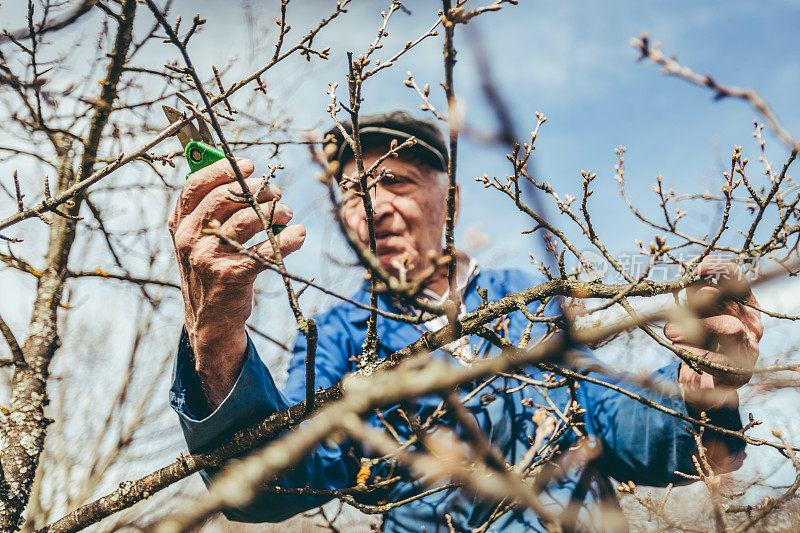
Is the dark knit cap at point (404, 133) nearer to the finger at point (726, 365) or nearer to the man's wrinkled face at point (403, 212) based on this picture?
the man's wrinkled face at point (403, 212)

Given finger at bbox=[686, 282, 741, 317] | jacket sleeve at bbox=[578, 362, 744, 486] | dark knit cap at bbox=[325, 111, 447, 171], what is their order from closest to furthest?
finger at bbox=[686, 282, 741, 317], jacket sleeve at bbox=[578, 362, 744, 486], dark knit cap at bbox=[325, 111, 447, 171]

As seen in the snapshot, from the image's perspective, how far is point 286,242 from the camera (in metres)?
1.51

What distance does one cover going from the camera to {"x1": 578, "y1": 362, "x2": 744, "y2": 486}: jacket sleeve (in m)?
2.15

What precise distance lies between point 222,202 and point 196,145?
28 centimetres

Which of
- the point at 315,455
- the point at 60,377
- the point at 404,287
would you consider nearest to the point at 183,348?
the point at 315,455

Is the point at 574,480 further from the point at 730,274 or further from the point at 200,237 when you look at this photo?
the point at 200,237

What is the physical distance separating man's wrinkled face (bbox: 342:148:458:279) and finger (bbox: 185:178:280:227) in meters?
1.46

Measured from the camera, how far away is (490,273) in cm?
338

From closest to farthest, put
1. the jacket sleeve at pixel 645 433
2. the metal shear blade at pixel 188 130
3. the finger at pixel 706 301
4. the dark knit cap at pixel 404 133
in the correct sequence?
the finger at pixel 706 301 → the metal shear blade at pixel 188 130 → the jacket sleeve at pixel 645 433 → the dark knit cap at pixel 404 133

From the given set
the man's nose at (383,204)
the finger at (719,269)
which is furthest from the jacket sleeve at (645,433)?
the man's nose at (383,204)

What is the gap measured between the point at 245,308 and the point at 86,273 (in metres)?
1.53

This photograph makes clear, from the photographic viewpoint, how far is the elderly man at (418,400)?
60.9 inches

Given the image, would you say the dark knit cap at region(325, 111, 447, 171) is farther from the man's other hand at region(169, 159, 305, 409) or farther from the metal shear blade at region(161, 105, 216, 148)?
the man's other hand at region(169, 159, 305, 409)

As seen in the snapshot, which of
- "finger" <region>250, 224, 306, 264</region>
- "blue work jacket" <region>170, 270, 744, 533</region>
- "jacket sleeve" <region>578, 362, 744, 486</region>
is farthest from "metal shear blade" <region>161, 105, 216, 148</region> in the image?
"jacket sleeve" <region>578, 362, 744, 486</region>
